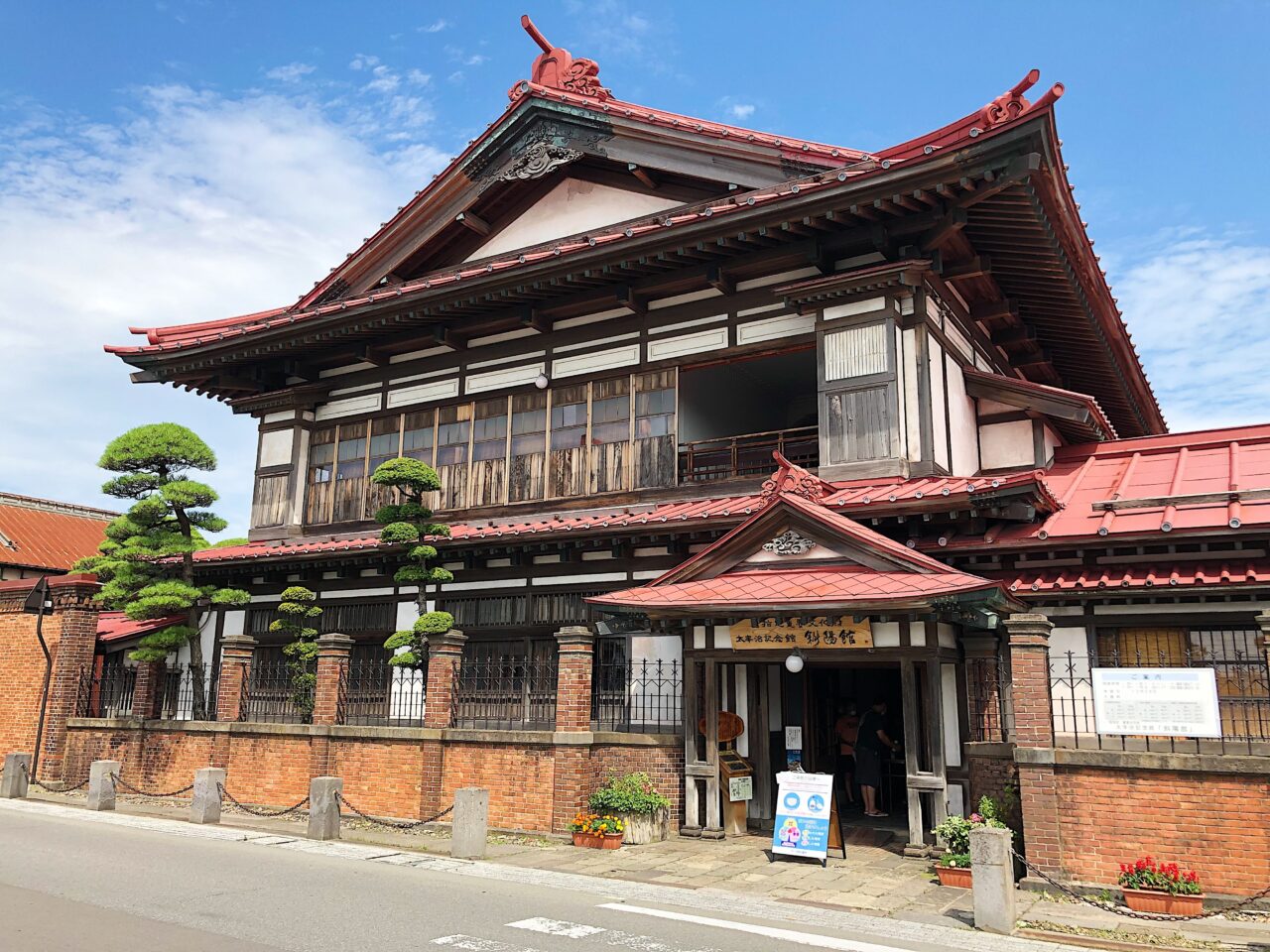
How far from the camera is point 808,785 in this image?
12.4 m

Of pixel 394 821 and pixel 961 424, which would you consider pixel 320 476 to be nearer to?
pixel 394 821

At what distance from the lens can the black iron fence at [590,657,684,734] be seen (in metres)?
15.1

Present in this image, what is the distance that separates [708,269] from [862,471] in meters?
4.16

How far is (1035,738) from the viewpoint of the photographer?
35.6ft

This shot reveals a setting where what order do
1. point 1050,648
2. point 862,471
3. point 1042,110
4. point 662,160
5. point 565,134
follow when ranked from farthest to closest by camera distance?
point 565,134
point 662,160
point 862,471
point 1050,648
point 1042,110

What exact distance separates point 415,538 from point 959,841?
9.46 meters

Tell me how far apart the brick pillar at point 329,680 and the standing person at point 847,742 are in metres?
8.05

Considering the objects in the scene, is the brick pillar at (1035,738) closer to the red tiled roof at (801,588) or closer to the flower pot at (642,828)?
the red tiled roof at (801,588)

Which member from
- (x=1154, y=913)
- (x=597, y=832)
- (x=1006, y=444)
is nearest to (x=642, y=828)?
(x=597, y=832)

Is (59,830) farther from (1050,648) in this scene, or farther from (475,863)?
(1050,648)

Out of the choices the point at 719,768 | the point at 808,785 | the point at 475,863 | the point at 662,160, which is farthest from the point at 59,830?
the point at 662,160

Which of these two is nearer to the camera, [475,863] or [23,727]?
[475,863]

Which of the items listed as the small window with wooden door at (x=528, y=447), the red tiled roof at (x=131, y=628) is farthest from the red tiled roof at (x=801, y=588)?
the red tiled roof at (x=131, y=628)

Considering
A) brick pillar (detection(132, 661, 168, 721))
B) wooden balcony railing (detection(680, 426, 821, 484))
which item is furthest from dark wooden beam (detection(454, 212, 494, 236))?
brick pillar (detection(132, 661, 168, 721))
